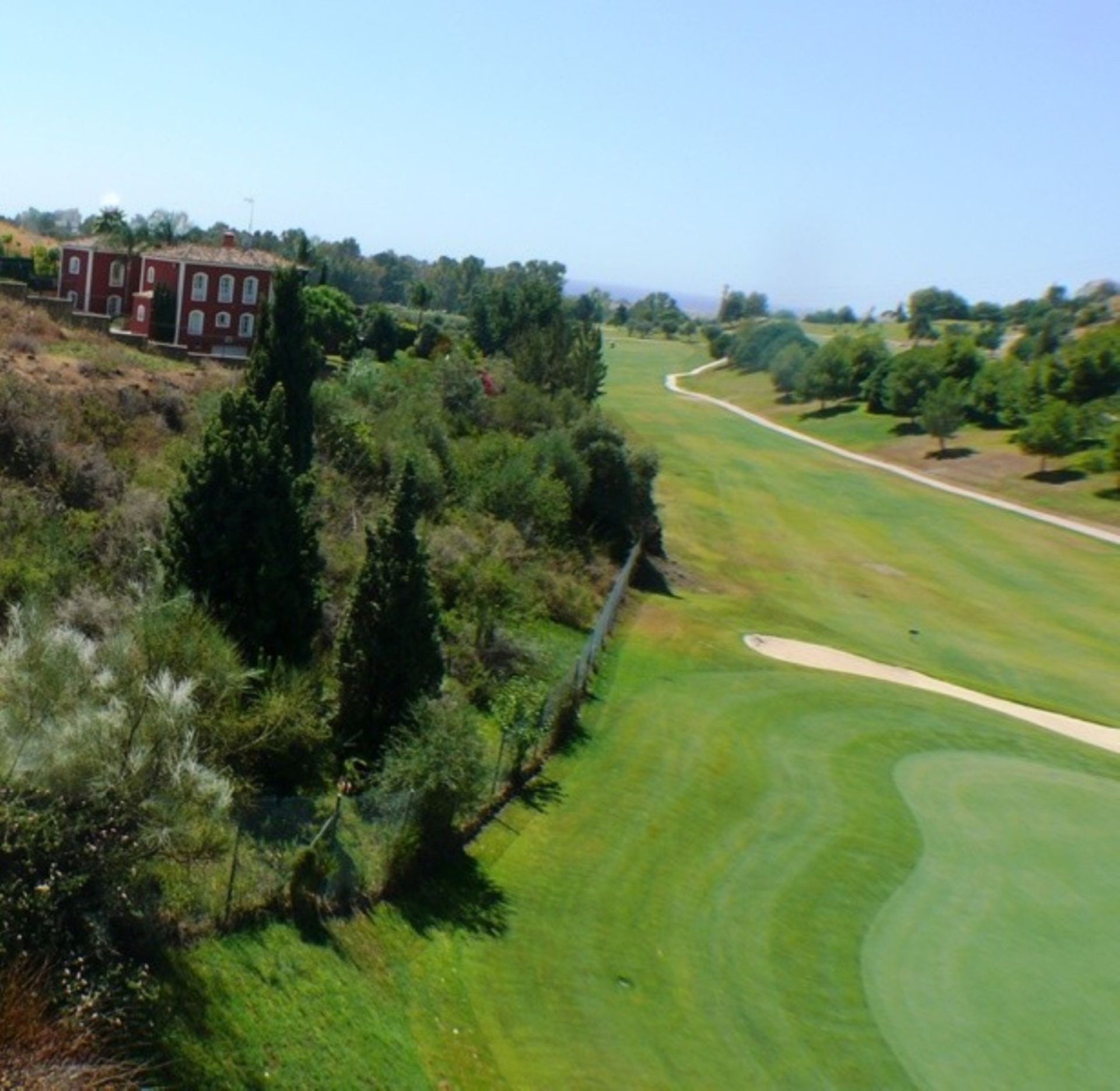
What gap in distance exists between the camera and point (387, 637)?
21.8 metres

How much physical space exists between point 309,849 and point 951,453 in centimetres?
7988

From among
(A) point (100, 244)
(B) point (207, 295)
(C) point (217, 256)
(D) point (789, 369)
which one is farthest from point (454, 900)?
(D) point (789, 369)

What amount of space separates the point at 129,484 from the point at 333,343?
39.1 m

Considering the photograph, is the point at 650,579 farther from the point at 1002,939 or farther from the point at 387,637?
the point at 1002,939

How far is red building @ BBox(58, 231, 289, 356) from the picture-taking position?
5197 cm

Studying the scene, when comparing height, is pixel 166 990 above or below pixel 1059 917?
above

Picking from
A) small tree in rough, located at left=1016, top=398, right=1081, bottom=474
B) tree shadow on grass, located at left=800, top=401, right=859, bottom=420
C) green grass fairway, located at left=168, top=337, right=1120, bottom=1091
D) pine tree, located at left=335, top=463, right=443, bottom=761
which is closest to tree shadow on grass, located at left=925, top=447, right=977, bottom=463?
small tree in rough, located at left=1016, top=398, right=1081, bottom=474

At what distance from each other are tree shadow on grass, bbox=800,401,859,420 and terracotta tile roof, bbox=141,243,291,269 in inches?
2456

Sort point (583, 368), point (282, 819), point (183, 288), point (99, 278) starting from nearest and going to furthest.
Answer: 1. point (282, 819)
2. point (183, 288)
3. point (99, 278)
4. point (583, 368)

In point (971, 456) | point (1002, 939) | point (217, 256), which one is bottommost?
point (1002, 939)

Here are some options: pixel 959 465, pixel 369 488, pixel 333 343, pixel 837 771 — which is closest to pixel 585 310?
pixel 959 465

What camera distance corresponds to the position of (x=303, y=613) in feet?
72.3

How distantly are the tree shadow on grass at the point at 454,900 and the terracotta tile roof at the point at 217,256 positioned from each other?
3768 cm

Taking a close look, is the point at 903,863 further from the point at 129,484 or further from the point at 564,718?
the point at 129,484
